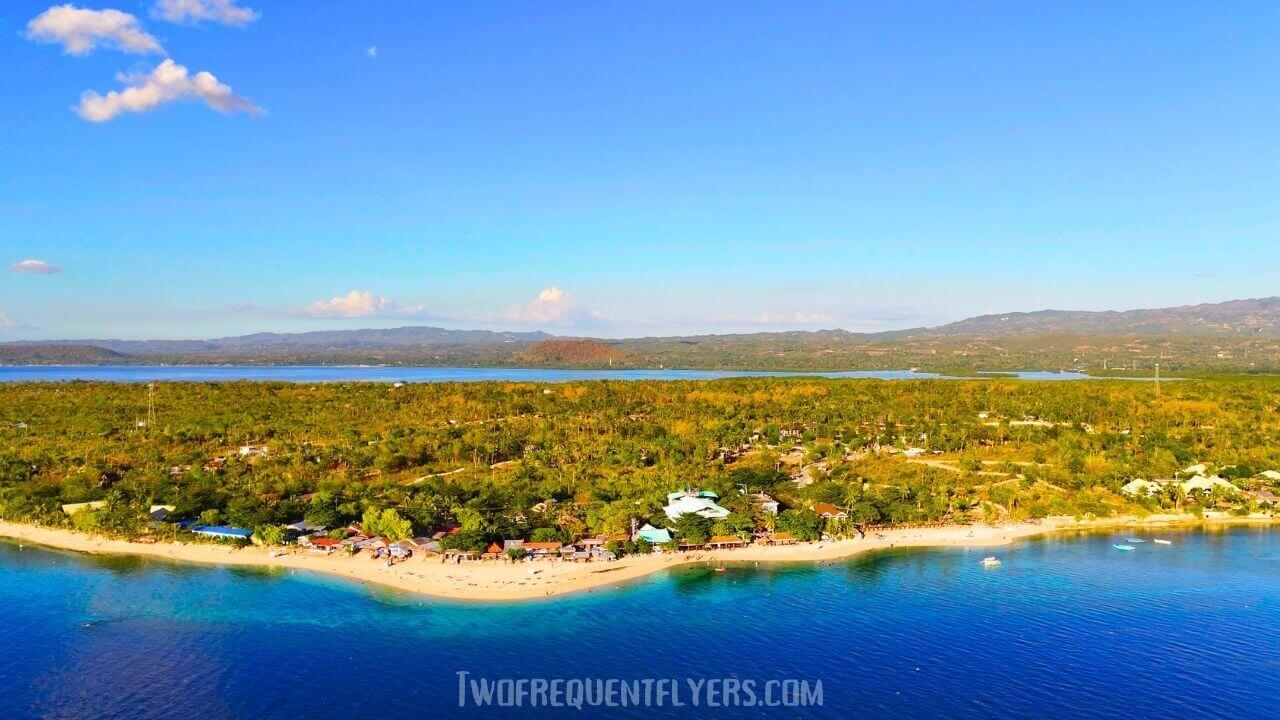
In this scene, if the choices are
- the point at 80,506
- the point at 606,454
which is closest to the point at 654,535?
the point at 606,454

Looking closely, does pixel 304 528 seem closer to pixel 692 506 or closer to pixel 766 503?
pixel 692 506

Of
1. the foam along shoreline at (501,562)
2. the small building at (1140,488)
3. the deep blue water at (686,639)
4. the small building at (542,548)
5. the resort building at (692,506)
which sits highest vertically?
the resort building at (692,506)

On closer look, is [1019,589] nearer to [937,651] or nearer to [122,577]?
[937,651]

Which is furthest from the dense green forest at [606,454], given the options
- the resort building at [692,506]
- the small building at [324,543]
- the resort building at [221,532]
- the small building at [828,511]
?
the small building at [324,543]

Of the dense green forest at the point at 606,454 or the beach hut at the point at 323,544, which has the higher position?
the dense green forest at the point at 606,454

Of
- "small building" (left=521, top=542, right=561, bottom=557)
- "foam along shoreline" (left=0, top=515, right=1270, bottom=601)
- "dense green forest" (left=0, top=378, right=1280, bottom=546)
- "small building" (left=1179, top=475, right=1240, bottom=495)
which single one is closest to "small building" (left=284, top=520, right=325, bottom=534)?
"dense green forest" (left=0, top=378, right=1280, bottom=546)

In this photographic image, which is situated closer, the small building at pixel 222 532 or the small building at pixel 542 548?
the small building at pixel 542 548

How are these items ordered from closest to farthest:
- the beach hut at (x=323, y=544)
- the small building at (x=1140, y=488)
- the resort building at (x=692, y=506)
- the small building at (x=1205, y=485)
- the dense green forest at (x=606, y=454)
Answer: the beach hut at (x=323, y=544) → the resort building at (x=692, y=506) → the dense green forest at (x=606, y=454) → the small building at (x=1140, y=488) → the small building at (x=1205, y=485)

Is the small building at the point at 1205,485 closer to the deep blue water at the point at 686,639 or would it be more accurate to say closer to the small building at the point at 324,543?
the deep blue water at the point at 686,639
